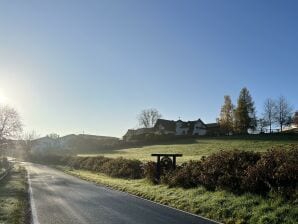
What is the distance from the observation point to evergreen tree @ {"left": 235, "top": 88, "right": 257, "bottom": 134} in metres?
97.3

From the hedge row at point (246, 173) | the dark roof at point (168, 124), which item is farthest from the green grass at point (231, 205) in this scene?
the dark roof at point (168, 124)

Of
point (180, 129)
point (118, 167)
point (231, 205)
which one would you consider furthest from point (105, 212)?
point (180, 129)

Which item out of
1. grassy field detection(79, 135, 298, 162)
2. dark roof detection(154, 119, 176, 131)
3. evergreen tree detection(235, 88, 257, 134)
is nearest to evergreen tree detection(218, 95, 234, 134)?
evergreen tree detection(235, 88, 257, 134)

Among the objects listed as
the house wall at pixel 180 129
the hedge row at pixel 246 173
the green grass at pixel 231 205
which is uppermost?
the house wall at pixel 180 129

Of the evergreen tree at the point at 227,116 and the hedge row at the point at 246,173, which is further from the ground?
the evergreen tree at the point at 227,116

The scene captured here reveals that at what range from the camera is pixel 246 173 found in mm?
17062

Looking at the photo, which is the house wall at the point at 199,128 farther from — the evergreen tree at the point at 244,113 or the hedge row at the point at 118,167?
the hedge row at the point at 118,167

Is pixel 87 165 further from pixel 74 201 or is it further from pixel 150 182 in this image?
pixel 74 201

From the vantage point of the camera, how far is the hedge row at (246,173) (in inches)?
584

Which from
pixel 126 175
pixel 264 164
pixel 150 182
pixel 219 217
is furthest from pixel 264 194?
pixel 126 175

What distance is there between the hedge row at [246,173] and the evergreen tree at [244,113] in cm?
7648

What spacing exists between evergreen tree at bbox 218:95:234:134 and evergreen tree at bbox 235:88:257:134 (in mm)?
4263

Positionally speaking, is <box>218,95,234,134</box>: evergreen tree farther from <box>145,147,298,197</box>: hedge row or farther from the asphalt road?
the asphalt road

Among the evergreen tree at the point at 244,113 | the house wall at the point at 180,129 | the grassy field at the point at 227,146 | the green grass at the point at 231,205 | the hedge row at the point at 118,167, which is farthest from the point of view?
the house wall at the point at 180,129
